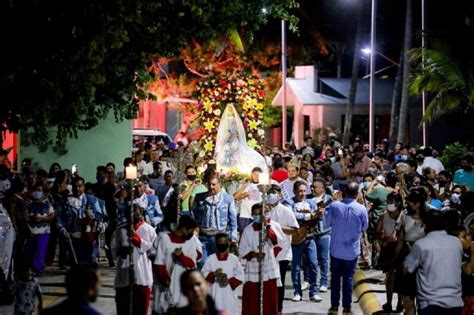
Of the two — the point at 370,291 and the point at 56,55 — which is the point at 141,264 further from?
the point at 370,291

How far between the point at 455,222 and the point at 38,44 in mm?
6265

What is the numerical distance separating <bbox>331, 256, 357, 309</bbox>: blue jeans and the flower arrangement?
33.8ft

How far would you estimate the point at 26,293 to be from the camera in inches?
495

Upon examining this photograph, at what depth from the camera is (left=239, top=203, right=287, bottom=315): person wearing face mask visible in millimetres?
13383

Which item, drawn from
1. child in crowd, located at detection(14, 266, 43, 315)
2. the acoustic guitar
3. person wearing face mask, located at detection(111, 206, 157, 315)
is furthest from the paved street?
child in crowd, located at detection(14, 266, 43, 315)

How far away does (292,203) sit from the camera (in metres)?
16.7

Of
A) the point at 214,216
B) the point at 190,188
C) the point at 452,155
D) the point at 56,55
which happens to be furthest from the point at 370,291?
the point at 452,155

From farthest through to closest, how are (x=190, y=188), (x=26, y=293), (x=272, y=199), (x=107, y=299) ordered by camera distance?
(x=190, y=188) < (x=107, y=299) < (x=272, y=199) < (x=26, y=293)

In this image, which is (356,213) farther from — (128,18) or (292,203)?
(128,18)

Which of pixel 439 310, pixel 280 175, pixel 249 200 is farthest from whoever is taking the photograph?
pixel 280 175

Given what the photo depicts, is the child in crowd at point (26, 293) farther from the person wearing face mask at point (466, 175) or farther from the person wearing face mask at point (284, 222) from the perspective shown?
the person wearing face mask at point (466, 175)

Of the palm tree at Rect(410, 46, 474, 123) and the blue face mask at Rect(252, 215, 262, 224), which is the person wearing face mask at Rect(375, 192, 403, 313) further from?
the palm tree at Rect(410, 46, 474, 123)

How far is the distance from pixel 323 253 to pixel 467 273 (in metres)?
5.81

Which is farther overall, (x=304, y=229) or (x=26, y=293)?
(x=304, y=229)
